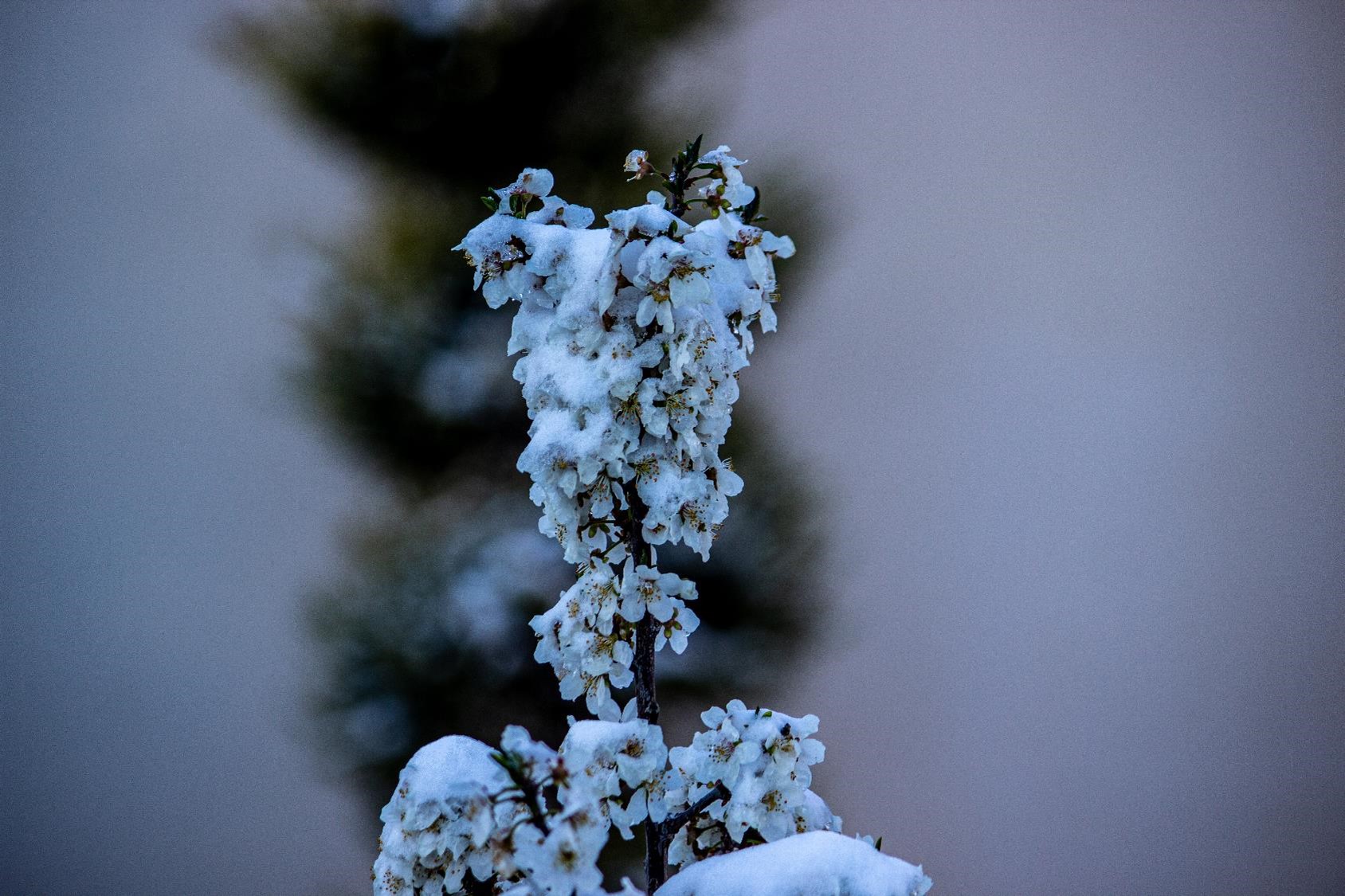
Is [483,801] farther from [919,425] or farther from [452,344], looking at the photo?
[919,425]

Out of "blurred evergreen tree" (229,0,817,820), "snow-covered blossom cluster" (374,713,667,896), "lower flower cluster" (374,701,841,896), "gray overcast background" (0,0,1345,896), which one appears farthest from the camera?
"gray overcast background" (0,0,1345,896)

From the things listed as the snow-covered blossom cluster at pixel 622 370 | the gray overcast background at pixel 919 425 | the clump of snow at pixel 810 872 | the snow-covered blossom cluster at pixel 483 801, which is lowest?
the clump of snow at pixel 810 872

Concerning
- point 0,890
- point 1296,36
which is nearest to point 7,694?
point 0,890

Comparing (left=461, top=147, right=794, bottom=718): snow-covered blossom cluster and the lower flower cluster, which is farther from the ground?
(left=461, top=147, right=794, bottom=718): snow-covered blossom cluster

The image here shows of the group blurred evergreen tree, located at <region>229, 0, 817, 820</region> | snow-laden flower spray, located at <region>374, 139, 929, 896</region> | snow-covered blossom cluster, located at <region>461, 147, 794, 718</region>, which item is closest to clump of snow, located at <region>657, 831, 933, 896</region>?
snow-laden flower spray, located at <region>374, 139, 929, 896</region>

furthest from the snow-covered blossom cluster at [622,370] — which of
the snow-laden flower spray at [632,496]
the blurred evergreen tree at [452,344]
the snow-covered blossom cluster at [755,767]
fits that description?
the blurred evergreen tree at [452,344]

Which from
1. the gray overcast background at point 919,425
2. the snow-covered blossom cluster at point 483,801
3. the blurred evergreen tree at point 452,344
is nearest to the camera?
the snow-covered blossom cluster at point 483,801

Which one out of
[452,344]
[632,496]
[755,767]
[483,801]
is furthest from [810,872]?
[452,344]

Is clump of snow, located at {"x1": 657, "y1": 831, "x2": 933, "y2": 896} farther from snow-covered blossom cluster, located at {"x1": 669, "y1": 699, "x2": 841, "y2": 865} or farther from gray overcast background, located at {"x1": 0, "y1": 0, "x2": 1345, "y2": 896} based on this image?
gray overcast background, located at {"x1": 0, "y1": 0, "x2": 1345, "y2": 896}

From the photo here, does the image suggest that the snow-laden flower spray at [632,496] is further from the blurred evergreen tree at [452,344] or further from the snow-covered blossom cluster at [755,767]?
the blurred evergreen tree at [452,344]
